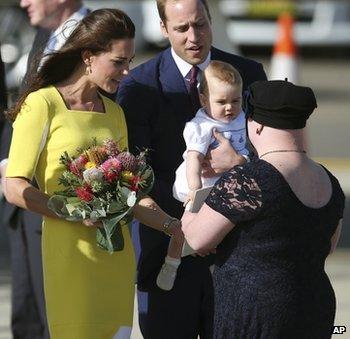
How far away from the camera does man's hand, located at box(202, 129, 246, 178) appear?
4.58 m

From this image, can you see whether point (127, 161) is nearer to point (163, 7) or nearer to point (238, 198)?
point (238, 198)

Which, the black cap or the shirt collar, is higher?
the black cap

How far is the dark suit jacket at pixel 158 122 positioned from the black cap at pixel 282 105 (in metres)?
0.88

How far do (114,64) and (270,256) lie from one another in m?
1.04

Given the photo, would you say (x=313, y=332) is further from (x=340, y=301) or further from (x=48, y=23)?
(x=340, y=301)

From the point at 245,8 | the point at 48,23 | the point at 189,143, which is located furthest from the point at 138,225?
the point at 245,8

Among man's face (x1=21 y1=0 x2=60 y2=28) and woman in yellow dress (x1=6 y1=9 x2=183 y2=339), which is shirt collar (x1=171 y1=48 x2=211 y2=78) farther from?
man's face (x1=21 y1=0 x2=60 y2=28)

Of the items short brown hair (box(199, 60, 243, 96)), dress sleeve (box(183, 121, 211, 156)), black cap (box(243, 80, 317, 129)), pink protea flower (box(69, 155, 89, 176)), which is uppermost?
black cap (box(243, 80, 317, 129))

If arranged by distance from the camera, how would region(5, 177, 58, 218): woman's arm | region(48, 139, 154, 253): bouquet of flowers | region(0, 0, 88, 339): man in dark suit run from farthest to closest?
region(0, 0, 88, 339): man in dark suit → region(5, 177, 58, 218): woman's arm → region(48, 139, 154, 253): bouquet of flowers

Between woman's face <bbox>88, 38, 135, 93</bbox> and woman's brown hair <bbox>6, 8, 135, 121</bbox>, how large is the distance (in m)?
0.02

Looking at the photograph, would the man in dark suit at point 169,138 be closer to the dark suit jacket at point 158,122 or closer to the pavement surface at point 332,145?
the dark suit jacket at point 158,122

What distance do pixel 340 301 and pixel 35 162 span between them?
3.54 m

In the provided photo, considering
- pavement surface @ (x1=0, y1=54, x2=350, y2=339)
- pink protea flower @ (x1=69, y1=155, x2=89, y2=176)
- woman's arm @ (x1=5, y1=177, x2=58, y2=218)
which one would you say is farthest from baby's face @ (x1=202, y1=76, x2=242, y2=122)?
pavement surface @ (x1=0, y1=54, x2=350, y2=339)

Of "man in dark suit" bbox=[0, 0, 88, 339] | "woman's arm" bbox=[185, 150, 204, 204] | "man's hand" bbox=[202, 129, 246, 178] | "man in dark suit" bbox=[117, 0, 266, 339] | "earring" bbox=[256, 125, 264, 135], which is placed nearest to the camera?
"earring" bbox=[256, 125, 264, 135]
